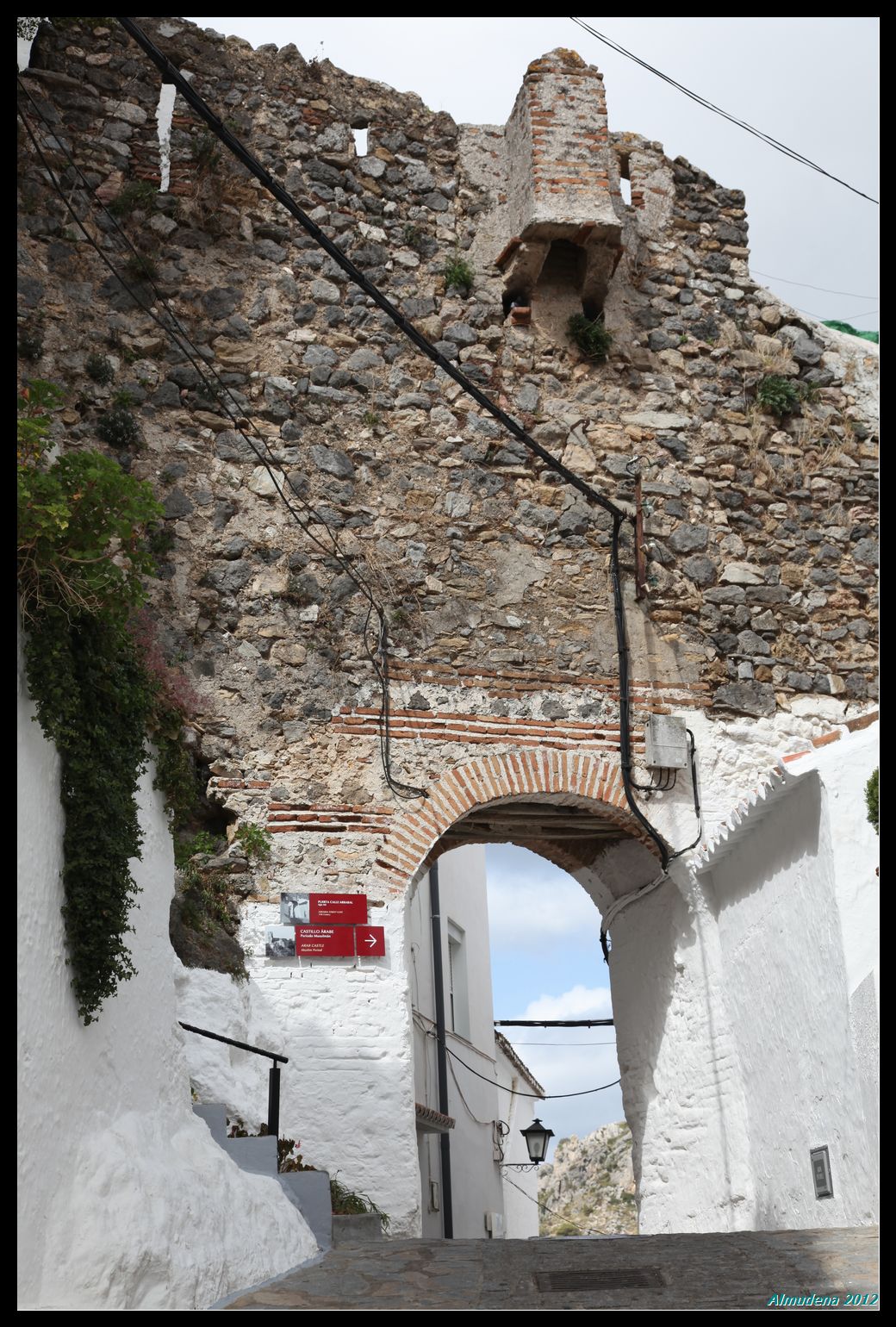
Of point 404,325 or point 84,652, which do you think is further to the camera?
point 404,325

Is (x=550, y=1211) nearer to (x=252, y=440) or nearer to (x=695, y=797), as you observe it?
(x=695, y=797)

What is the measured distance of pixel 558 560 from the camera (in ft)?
32.2

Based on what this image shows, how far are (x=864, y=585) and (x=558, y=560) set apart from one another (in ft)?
8.13

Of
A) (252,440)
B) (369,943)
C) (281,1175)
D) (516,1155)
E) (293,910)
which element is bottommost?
(516,1155)

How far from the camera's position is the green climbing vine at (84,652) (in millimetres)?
4348

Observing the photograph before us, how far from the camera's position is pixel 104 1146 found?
14.1 ft

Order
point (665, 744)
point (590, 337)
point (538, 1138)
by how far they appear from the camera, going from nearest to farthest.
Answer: point (665, 744)
point (590, 337)
point (538, 1138)

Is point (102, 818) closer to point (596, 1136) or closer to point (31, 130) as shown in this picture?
point (31, 130)

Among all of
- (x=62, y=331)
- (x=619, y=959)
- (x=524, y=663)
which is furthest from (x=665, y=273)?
(x=619, y=959)

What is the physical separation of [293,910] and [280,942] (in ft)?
0.71

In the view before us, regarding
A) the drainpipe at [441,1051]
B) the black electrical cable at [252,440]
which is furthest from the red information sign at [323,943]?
the drainpipe at [441,1051]

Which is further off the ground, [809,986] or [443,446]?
[443,446]

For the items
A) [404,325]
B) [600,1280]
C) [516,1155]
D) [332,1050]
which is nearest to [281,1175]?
[332,1050]

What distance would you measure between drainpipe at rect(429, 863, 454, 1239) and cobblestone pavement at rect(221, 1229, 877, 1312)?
25.5 feet
